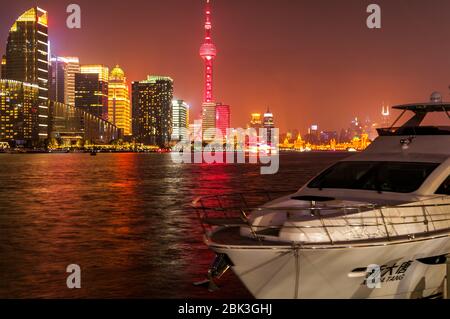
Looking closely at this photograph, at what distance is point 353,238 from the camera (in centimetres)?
906

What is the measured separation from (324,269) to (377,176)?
120 inches

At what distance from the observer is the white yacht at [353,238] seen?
8844mm

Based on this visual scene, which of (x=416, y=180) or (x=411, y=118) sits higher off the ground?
(x=411, y=118)

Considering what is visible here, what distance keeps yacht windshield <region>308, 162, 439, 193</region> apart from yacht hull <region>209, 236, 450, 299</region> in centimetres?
149

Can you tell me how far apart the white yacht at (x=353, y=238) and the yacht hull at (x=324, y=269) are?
0.02m

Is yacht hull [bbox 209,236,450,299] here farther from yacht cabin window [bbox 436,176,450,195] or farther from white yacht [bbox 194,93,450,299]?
yacht cabin window [bbox 436,176,450,195]

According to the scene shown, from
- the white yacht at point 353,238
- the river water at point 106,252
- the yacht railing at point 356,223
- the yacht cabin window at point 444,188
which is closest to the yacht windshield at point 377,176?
the white yacht at point 353,238

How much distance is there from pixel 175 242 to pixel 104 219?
8592mm

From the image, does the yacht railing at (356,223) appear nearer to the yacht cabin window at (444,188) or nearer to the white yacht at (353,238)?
the white yacht at (353,238)

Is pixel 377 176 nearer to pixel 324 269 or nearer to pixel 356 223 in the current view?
pixel 356 223
